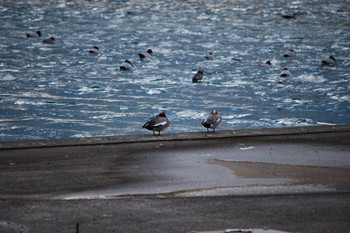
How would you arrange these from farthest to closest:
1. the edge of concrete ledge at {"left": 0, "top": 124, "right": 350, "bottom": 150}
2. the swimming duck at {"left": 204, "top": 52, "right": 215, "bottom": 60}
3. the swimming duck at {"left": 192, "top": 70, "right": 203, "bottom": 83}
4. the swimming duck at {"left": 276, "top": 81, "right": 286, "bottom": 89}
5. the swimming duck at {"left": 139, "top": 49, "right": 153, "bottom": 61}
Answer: the swimming duck at {"left": 139, "top": 49, "right": 153, "bottom": 61}
the swimming duck at {"left": 204, "top": 52, "right": 215, "bottom": 60}
the swimming duck at {"left": 192, "top": 70, "right": 203, "bottom": 83}
the swimming duck at {"left": 276, "top": 81, "right": 286, "bottom": 89}
the edge of concrete ledge at {"left": 0, "top": 124, "right": 350, "bottom": 150}

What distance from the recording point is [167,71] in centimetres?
2888

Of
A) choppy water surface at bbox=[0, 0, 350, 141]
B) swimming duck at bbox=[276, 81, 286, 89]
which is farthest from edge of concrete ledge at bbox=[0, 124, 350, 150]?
swimming duck at bbox=[276, 81, 286, 89]

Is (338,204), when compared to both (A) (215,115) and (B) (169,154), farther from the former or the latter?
(A) (215,115)

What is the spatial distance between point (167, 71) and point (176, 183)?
18416 mm

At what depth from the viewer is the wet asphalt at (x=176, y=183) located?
8.99 meters

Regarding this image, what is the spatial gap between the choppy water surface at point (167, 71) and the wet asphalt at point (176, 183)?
22.3 feet

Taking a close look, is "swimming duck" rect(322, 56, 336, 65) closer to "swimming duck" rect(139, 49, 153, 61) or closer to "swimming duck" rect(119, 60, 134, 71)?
"swimming duck" rect(139, 49, 153, 61)

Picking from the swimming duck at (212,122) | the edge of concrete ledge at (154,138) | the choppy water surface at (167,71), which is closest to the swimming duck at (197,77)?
the choppy water surface at (167,71)

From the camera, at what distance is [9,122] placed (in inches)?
826

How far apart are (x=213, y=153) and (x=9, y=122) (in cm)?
971

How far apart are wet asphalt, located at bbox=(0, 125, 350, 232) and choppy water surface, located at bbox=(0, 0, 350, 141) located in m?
6.79

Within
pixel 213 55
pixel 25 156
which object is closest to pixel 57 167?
pixel 25 156

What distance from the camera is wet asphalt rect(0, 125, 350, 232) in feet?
29.5

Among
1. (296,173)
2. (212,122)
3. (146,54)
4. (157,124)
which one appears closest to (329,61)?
(146,54)
